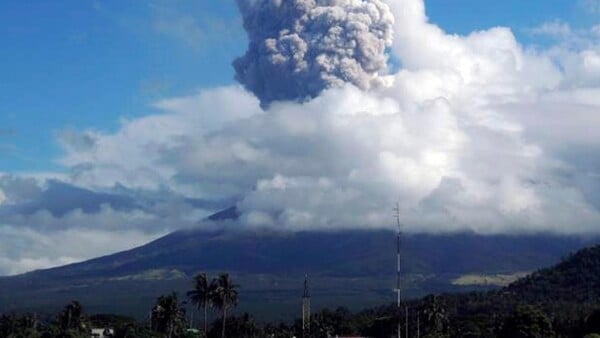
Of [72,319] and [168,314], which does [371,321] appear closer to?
[72,319]

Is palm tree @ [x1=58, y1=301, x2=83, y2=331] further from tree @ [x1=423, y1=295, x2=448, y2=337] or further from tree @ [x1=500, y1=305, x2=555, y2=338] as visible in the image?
tree @ [x1=500, y1=305, x2=555, y2=338]

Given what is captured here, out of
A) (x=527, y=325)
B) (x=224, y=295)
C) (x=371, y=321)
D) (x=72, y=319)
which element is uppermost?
(x=224, y=295)

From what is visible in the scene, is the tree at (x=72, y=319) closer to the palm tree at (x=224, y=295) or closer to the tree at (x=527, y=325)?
the palm tree at (x=224, y=295)

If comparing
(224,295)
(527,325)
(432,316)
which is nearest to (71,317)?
(224,295)

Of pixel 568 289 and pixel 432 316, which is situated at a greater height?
pixel 568 289

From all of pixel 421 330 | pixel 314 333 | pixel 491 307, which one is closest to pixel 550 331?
pixel 421 330

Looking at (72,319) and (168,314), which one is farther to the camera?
(72,319)

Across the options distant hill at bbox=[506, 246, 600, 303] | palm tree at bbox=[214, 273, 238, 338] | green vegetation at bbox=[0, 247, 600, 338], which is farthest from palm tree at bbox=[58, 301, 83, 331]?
distant hill at bbox=[506, 246, 600, 303]

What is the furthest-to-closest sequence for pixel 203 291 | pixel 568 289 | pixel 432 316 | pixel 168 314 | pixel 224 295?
pixel 568 289, pixel 432 316, pixel 168 314, pixel 203 291, pixel 224 295
